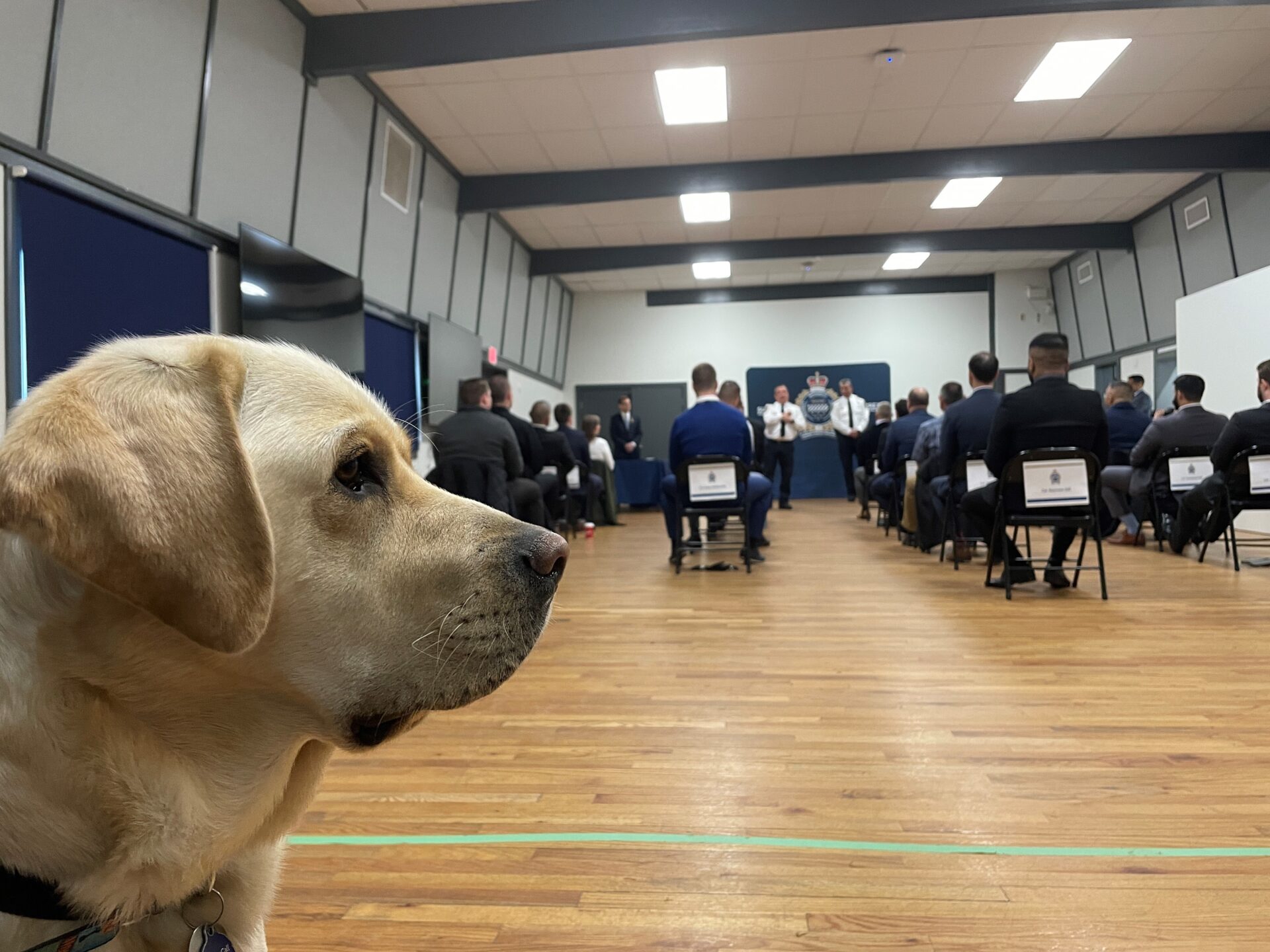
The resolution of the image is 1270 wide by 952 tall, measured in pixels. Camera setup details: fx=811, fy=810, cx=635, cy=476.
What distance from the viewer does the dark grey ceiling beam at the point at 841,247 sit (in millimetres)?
10938

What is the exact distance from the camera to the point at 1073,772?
204 centimetres

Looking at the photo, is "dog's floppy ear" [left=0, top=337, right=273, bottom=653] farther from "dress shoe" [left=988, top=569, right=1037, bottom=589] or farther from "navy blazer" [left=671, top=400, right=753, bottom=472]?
"navy blazer" [left=671, top=400, right=753, bottom=472]

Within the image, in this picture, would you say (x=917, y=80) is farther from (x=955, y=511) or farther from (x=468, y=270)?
(x=468, y=270)

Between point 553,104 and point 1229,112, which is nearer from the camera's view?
point 553,104

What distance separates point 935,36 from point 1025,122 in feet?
7.06

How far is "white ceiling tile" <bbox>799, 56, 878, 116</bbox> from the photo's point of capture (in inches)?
248

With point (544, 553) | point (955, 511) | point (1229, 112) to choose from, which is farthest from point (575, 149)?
point (544, 553)

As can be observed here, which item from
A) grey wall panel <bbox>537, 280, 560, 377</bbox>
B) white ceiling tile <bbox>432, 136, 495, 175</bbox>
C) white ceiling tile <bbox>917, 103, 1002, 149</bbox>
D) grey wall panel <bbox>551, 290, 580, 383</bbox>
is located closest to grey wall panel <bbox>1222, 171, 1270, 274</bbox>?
white ceiling tile <bbox>917, 103, 1002, 149</bbox>

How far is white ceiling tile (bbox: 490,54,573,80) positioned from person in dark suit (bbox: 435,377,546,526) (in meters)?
2.47

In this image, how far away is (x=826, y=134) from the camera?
7.70 m

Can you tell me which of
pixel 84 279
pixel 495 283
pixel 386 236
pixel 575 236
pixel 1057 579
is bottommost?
pixel 1057 579

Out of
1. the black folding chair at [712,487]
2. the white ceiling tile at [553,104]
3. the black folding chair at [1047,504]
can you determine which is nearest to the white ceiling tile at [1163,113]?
the black folding chair at [1047,504]

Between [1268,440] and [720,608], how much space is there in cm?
357

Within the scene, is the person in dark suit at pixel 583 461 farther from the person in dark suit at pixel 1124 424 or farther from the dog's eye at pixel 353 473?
the dog's eye at pixel 353 473
